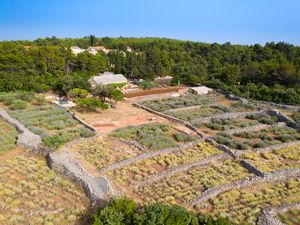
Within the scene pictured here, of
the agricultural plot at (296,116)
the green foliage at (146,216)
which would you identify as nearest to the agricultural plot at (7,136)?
the green foliage at (146,216)

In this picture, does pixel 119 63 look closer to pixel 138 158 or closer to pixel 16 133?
pixel 16 133

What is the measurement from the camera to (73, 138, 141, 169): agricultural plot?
24375mm

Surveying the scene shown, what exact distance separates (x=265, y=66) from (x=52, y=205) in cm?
4389

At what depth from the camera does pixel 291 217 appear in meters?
18.0

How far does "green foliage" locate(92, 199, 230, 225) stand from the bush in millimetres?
24340

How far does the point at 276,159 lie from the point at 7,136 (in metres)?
22.1

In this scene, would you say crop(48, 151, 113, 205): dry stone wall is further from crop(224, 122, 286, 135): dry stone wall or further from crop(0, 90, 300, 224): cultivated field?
crop(224, 122, 286, 135): dry stone wall

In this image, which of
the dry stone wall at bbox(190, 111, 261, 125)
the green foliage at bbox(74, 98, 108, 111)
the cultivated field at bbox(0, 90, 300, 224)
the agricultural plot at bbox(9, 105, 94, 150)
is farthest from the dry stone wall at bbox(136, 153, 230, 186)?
the green foliage at bbox(74, 98, 108, 111)

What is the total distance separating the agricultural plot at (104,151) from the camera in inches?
960

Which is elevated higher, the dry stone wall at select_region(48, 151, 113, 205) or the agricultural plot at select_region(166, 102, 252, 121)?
the dry stone wall at select_region(48, 151, 113, 205)

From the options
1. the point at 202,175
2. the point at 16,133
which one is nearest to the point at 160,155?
the point at 202,175

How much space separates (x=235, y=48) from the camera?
7638cm

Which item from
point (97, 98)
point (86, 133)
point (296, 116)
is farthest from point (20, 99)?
point (296, 116)

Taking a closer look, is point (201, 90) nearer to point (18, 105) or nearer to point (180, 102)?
point (180, 102)
